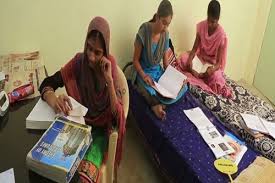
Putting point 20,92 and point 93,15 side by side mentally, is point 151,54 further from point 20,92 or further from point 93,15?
point 20,92

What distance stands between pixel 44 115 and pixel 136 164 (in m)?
1.09

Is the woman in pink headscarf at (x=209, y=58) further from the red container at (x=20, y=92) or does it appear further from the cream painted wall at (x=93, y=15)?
the red container at (x=20, y=92)

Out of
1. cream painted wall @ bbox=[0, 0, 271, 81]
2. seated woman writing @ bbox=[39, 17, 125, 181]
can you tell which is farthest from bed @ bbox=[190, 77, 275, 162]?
seated woman writing @ bbox=[39, 17, 125, 181]

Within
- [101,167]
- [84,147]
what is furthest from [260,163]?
[84,147]

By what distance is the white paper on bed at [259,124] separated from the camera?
2.16 meters

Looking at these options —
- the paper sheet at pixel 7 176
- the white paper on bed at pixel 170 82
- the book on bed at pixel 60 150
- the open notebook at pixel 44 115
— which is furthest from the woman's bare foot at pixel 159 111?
the paper sheet at pixel 7 176

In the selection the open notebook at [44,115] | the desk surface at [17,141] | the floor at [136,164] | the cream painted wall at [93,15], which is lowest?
the floor at [136,164]

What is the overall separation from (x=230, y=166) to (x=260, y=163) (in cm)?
19

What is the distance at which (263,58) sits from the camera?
10.4 feet

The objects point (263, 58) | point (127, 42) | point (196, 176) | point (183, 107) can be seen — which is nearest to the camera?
point (196, 176)

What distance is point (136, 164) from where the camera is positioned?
2.37m

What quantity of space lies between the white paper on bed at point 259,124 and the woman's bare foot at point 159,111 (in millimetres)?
559

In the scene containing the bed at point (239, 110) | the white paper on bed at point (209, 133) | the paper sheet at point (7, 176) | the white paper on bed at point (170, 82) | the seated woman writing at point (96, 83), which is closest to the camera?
the paper sheet at point (7, 176)

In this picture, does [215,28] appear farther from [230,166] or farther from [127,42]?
Result: [230,166]
